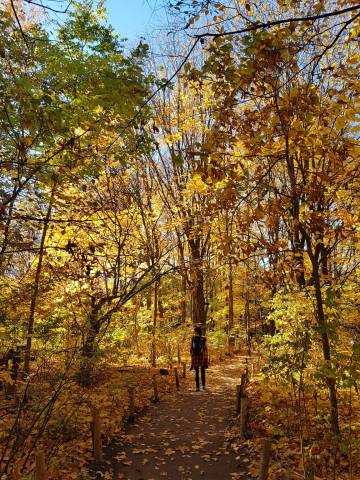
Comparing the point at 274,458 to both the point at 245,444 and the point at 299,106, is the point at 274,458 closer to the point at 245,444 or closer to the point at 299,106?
the point at 245,444

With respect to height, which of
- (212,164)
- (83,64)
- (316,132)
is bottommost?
(212,164)

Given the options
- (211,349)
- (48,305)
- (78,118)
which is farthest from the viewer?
(211,349)

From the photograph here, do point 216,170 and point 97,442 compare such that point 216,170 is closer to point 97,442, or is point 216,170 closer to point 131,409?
point 97,442

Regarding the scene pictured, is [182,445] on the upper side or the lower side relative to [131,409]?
lower

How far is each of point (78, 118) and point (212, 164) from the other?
264 cm

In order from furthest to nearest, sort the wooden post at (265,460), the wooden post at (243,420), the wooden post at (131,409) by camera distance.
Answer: the wooden post at (131,409)
the wooden post at (243,420)
the wooden post at (265,460)

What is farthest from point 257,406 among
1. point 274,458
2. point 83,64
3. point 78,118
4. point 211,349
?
→ point 211,349

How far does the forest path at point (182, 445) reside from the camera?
600cm

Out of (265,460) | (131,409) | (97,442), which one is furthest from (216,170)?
(131,409)

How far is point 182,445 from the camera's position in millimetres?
7121

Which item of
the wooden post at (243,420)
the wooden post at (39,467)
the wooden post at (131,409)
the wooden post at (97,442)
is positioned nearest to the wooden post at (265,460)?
the wooden post at (243,420)

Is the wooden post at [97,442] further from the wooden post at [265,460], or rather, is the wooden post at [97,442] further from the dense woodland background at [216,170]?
the wooden post at [265,460]

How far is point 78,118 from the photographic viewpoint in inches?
220

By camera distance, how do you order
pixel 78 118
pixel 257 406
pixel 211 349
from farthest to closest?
pixel 211 349, pixel 257 406, pixel 78 118
